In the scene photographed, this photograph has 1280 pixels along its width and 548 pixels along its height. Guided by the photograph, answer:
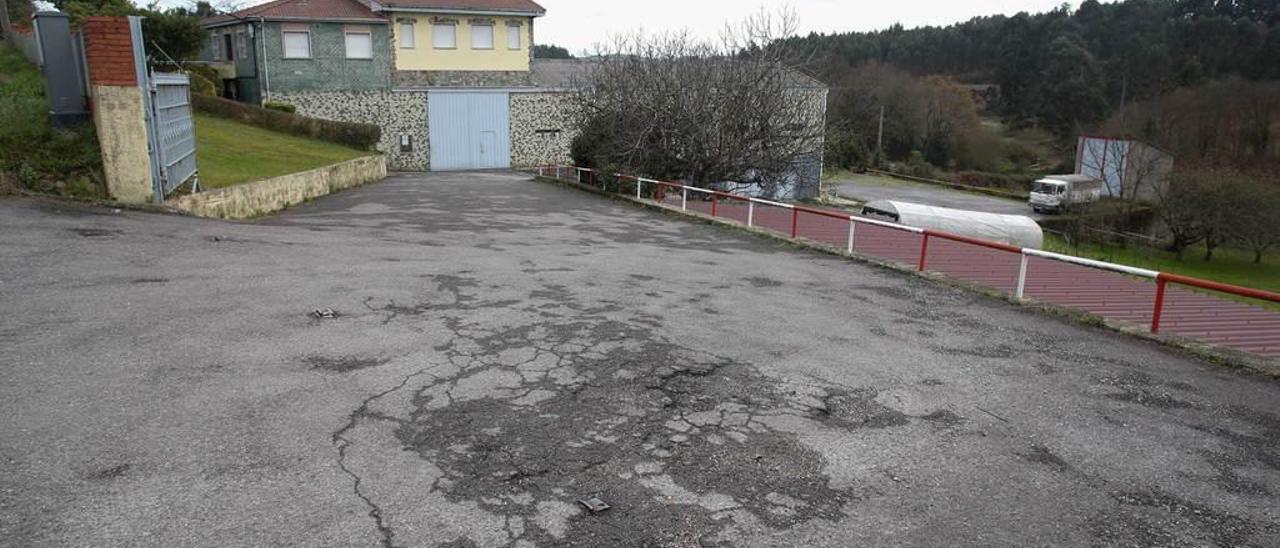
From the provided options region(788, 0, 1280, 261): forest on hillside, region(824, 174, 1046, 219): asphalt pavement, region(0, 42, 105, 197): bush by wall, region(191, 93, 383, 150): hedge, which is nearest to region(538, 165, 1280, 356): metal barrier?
region(0, 42, 105, 197): bush by wall

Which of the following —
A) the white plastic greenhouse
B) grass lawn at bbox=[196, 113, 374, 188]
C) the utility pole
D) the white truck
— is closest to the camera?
grass lawn at bbox=[196, 113, 374, 188]

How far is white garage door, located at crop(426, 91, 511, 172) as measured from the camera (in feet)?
131

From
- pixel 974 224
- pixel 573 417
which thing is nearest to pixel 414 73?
pixel 974 224

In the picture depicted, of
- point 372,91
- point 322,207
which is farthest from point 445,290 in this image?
point 372,91

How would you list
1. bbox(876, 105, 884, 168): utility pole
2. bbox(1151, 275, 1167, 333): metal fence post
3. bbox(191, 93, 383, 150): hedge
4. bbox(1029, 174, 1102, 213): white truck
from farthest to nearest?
bbox(876, 105, 884, 168): utility pole → bbox(1029, 174, 1102, 213): white truck → bbox(191, 93, 383, 150): hedge → bbox(1151, 275, 1167, 333): metal fence post

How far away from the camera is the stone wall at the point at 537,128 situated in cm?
4109

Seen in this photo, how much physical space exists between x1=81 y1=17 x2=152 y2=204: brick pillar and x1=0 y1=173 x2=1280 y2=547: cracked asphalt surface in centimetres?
291

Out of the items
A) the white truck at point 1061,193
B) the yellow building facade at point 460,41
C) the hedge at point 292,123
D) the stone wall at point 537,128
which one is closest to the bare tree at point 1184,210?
the white truck at point 1061,193

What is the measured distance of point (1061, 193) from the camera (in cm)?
5112

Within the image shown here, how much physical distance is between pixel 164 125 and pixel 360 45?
90.2 ft

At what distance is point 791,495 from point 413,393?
2.65 metres

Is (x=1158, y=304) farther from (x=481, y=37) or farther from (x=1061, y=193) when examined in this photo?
(x=1061, y=193)

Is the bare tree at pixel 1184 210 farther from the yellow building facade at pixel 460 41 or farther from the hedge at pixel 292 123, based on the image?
the hedge at pixel 292 123

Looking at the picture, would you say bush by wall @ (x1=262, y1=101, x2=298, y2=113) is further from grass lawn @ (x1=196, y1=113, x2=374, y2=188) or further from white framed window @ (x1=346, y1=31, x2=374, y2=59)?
white framed window @ (x1=346, y1=31, x2=374, y2=59)
